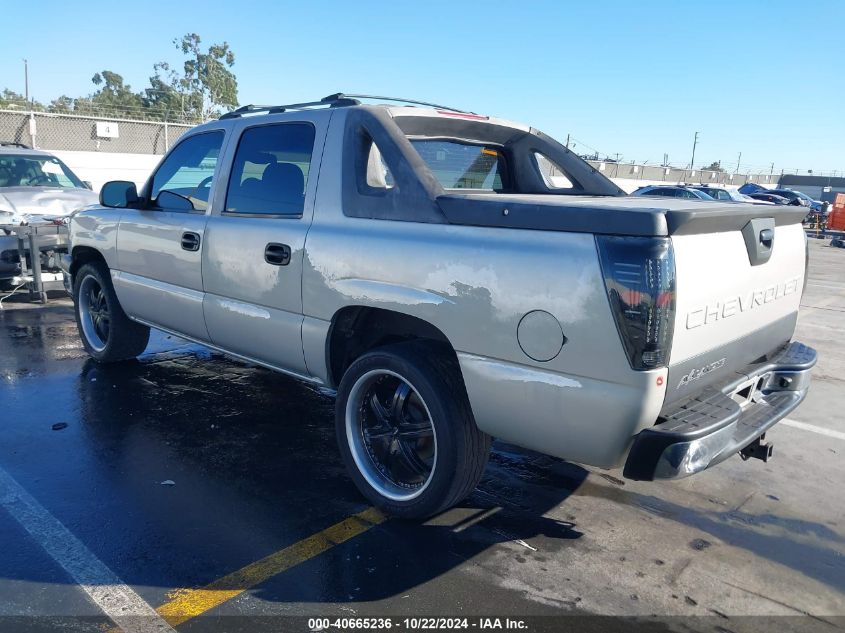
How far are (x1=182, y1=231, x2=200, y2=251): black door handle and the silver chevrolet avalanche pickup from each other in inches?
Answer: 0.8

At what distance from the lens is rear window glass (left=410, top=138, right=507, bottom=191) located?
4.18 meters

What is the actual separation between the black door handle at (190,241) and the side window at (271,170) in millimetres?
330

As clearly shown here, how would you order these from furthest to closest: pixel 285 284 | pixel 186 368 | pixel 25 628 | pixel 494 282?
1. pixel 186 368
2. pixel 285 284
3. pixel 494 282
4. pixel 25 628

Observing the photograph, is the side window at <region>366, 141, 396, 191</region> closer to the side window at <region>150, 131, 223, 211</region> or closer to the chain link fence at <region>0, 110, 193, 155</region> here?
the side window at <region>150, 131, 223, 211</region>

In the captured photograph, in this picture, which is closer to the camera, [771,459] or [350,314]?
[350,314]

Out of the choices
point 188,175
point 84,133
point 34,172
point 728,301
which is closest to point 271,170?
point 188,175

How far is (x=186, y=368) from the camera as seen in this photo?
6078 mm

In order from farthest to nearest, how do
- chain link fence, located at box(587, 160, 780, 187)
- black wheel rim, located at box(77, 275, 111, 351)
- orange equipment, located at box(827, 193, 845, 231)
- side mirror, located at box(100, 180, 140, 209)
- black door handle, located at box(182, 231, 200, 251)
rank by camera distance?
chain link fence, located at box(587, 160, 780, 187), orange equipment, located at box(827, 193, 845, 231), black wheel rim, located at box(77, 275, 111, 351), side mirror, located at box(100, 180, 140, 209), black door handle, located at box(182, 231, 200, 251)

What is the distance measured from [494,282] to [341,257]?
0.99 m

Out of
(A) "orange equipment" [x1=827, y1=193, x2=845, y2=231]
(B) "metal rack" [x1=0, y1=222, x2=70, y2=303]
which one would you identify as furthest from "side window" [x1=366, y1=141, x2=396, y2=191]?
(A) "orange equipment" [x1=827, y1=193, x2=845, y2=231]

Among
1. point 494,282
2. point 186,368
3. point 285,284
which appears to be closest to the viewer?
point 494,282

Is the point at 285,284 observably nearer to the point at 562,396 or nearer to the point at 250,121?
the point at 250,121

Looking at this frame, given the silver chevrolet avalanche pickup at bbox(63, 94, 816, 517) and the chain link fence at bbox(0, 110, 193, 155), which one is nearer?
the silver chevrolet avalanche pickup at bbox(63, 94, 816, 517)

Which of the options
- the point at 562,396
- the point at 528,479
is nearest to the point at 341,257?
the point at 562,396
